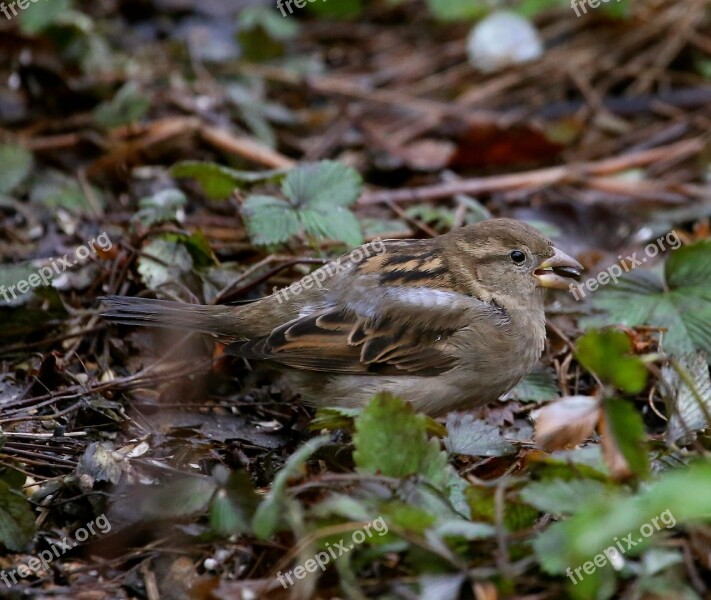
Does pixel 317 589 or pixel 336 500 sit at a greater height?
pixel 336 500

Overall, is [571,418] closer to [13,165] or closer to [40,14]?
[13,165]

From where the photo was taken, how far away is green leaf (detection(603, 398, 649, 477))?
248 cm

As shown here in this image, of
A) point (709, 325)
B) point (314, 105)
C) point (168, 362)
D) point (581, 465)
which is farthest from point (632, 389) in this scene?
point (314, 105)

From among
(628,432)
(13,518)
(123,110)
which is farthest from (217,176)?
(628,432)

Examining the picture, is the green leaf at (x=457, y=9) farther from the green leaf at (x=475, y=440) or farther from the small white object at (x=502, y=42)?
the green leaf at (x=475, y=440)

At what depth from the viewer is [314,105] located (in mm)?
6773

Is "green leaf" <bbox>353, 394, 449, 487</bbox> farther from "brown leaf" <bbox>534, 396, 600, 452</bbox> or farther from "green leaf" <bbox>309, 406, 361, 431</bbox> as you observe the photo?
"brown leaf" <bbox>534, 396, 600, 452</bbox>

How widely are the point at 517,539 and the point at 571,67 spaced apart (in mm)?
4853

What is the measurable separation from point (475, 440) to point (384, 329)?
0.66 meters

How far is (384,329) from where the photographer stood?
371 centimetres

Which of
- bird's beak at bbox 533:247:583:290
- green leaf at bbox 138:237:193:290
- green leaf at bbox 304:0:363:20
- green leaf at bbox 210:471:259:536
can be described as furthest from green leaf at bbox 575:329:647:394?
green leaf at bbox 304:0:363:20

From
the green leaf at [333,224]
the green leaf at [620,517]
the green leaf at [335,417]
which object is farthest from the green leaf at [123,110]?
the green leaf at [620,517]

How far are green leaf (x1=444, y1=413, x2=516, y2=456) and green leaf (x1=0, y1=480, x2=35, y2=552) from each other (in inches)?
50.3

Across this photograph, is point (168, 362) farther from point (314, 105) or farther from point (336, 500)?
point (314, 105)
